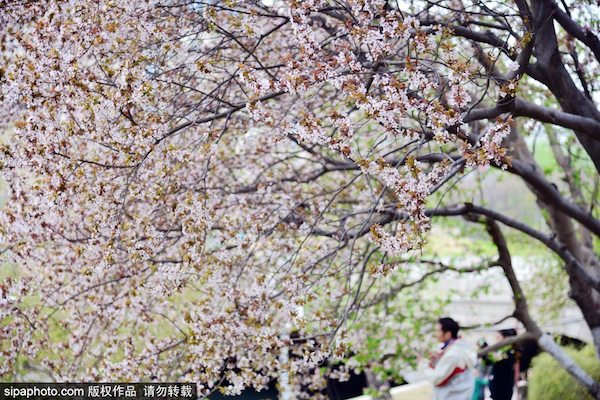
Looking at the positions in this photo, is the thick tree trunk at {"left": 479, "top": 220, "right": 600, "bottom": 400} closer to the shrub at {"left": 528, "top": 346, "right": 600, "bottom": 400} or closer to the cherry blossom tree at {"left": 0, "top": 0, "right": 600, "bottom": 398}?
the shrub at {"left": 528, "top": 346, "right": 600, "bottom": 400}

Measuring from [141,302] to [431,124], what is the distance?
3.50 metres

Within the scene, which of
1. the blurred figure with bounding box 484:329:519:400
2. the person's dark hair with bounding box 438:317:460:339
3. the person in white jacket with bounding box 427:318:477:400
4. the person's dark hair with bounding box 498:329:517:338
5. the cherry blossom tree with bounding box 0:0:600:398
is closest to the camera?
the cherry blossom tree with bounding box 0:0:600:398

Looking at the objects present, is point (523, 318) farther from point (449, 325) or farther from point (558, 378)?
point (449, 325)

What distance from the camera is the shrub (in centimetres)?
838

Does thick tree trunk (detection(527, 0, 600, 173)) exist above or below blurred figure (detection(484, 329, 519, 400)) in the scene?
above

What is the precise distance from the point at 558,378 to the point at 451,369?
12.2 ft

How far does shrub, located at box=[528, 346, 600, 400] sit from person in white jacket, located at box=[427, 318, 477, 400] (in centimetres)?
320

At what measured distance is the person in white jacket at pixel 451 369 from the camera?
562cm

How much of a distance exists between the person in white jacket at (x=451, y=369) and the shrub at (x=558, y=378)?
3.20 metres

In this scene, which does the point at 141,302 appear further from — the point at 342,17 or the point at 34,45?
the point at 342,17

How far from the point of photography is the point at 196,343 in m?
5.13

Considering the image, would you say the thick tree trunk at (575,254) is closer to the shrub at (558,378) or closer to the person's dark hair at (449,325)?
the shrub at (558,378)

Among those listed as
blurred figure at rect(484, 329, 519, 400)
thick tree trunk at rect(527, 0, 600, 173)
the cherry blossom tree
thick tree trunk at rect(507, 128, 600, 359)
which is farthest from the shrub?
thick tree trunk at rect(527, 0, 600, 173)

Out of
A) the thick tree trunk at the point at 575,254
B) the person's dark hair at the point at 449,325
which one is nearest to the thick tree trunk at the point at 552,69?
the person's dark hair at the point at 449,325
